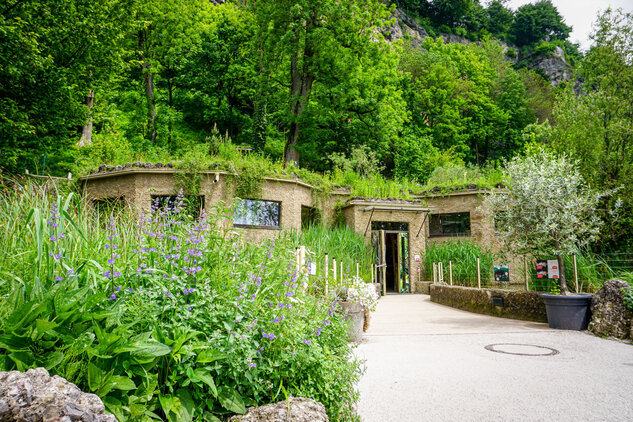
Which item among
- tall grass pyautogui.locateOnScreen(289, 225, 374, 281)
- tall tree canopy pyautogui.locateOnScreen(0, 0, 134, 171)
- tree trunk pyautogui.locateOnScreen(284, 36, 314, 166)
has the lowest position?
tall grass pyautogui.locateOnScreen(289, 225, 374, 281)

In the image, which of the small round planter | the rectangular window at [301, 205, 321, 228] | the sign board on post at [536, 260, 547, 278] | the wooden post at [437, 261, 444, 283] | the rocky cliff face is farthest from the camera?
the rocky cliff face

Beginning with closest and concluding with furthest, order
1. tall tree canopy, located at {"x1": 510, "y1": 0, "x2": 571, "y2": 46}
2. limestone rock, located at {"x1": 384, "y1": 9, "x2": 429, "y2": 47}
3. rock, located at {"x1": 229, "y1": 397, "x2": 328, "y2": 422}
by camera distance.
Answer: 1. rock, located at {"x1": 229, "y1": 397, "x2": 328, "y2": 422}
2. limestone rock, located at {"x1": 384, "y1": 9, "x2": 429, "y2": 47}
3. tall tree canopy, located at {"x1": 510, "y1": 0, "x2": 571, "y2": 46}

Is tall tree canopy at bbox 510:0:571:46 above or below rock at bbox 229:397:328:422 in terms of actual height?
above

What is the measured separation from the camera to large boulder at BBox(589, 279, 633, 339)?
6.36 m

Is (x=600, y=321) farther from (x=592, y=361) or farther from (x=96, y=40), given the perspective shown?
(x=96, y=40)

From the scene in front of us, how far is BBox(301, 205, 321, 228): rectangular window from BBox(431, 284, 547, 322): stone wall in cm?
545

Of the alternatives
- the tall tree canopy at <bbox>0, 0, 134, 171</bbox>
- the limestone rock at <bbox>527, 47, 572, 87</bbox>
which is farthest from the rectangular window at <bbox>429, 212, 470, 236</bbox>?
the limestone rock at <bbox>527, 47, 572, 87</bbox>

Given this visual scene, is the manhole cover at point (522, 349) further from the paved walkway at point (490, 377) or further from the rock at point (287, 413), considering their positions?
the rock at point (287, 413)

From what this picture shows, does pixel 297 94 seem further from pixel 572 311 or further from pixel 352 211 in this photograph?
pixel 572 311

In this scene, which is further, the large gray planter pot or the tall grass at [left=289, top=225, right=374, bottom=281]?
the tall grass at [left=289, top=225, right=374, bottom=281]

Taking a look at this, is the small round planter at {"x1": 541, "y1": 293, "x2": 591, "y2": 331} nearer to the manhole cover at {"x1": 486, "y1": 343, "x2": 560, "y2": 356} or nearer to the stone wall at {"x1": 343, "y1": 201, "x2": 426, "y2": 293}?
the manhole cover at {"x1": 486, "y1": 343, "x2": 560, "y2": 356}

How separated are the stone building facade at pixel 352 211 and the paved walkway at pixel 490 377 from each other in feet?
20.4

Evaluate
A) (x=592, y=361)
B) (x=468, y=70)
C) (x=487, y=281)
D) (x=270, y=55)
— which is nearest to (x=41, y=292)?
(x=592, y=361)

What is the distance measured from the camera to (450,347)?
18.7 feet
